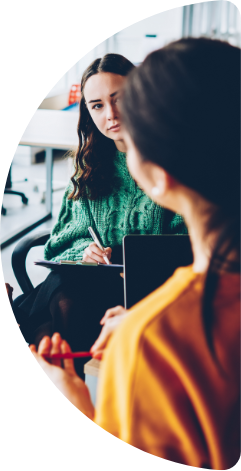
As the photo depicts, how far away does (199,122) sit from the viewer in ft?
1.22

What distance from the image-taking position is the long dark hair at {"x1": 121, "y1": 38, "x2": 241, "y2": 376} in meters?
0.37

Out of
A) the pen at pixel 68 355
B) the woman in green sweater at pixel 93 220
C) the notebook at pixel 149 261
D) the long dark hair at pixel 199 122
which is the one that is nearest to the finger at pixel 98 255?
the woman in green sweater at pixel 93 220

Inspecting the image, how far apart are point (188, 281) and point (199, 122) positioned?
0.15 meters

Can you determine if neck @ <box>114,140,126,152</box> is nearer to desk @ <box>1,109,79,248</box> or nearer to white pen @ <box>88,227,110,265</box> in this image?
white pen @ <box>88,227,110,265</box>

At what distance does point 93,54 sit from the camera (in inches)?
26.1

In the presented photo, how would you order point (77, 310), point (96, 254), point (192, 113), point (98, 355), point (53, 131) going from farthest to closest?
point (53, 131) → point (96, 254) → point (77, 310) → point (98, 355) → point (192, 113)

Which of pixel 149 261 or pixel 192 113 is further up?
pixel 192 113

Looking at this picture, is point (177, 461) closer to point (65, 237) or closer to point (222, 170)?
point (222, 170)

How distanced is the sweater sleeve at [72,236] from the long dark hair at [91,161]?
0.08 feet

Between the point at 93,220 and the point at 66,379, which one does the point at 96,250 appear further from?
the point at 66,379

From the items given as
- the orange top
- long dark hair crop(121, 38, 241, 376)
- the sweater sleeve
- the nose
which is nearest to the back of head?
long dark hair crop(121, 38, 241, 376)

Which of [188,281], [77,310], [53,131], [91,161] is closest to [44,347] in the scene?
[77,310]

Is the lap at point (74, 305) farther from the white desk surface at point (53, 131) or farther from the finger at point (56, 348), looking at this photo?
the white desk surface at point (53, 131)

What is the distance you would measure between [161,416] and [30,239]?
0.64m
